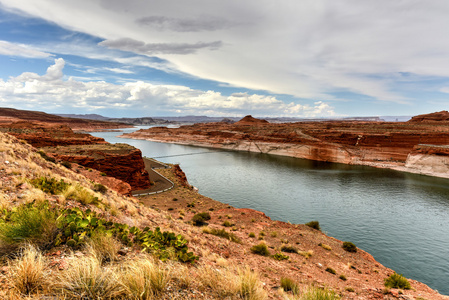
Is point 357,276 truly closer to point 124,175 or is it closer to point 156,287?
point 156,287

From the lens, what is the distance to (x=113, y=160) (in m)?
29.0

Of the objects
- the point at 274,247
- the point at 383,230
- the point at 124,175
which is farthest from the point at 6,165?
the point at 383,230

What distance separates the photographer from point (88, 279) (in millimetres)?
3115

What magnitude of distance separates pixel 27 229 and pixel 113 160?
27.4 metres

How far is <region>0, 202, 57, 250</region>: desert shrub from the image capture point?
383 centimetres

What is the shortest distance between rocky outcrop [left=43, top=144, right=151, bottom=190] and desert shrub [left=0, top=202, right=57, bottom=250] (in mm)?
26005

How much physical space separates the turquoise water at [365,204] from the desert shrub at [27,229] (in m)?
21.1

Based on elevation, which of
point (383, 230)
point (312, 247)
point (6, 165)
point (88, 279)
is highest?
point (6, 165)

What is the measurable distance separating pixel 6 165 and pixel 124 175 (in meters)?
22.6

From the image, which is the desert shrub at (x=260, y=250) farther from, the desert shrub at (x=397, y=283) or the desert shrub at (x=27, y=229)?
the desert shrub at (x=27, y=229)

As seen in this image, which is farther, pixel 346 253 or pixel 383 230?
pixel 383 230

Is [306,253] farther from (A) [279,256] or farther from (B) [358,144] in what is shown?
(B) [358,144]

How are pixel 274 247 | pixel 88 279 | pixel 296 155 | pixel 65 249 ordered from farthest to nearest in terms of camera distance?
pixel 296 155 < pixel 274 247 < pixel 65 249 < pixel 88 279

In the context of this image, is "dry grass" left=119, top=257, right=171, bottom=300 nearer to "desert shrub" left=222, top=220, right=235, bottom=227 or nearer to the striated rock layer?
"desert shrub" left=222, top=220, right=235, bottom=227
